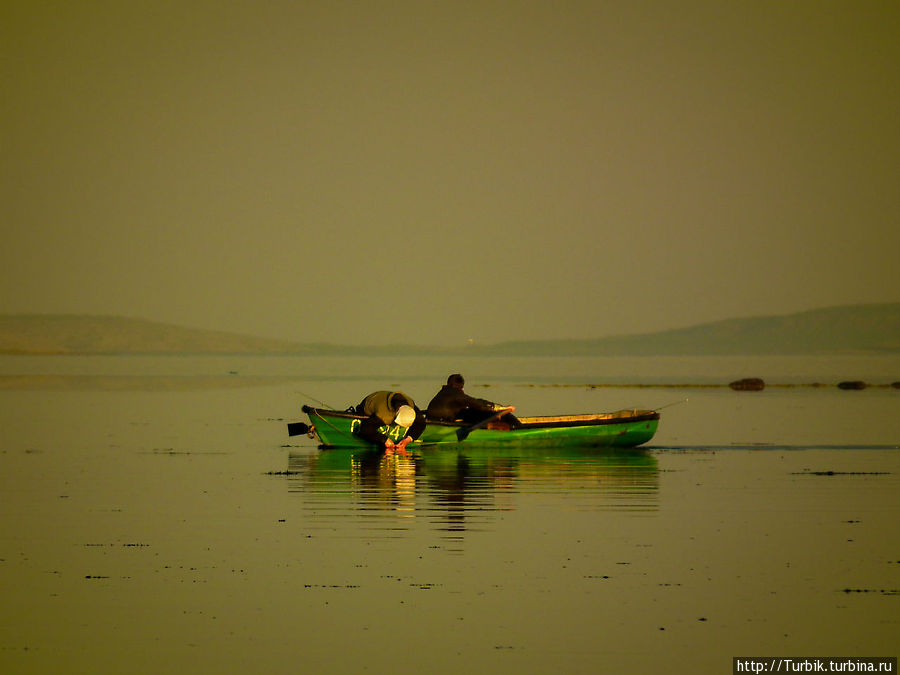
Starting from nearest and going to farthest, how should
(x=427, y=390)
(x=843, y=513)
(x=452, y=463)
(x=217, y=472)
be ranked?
(x=843, y=513) < (x=217, y=472) < (x=452, y=463) < (x=427, y=390)

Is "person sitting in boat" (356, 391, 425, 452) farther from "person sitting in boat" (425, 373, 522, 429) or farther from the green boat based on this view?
"person sitting in boat" (425, 373, 522, 429)

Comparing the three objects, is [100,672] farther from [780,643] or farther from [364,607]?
[780,643]

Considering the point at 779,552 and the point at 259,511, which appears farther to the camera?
the point at 259,511

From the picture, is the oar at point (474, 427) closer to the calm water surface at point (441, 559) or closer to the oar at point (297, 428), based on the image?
the calm water surface at point (441, 559)

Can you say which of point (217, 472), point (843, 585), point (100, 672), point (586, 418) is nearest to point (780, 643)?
point (843, 585)

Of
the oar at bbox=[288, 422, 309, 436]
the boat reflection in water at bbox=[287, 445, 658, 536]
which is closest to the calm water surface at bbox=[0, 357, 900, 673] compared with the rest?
→ the boat reflection in water at bbox=[287, 445, 658, 536]

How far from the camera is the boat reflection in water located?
1647 cm

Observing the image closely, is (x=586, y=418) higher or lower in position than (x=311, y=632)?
higher

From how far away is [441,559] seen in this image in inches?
525

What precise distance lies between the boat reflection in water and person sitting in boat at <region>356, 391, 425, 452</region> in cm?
36

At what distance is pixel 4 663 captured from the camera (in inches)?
381

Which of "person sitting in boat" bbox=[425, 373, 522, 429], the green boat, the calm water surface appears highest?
"person sitting in boat" bbox=[425, 373, 522, 429]

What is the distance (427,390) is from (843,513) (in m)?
45.0

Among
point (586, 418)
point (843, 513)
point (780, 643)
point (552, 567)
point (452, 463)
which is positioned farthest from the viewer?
point (586, 418)
